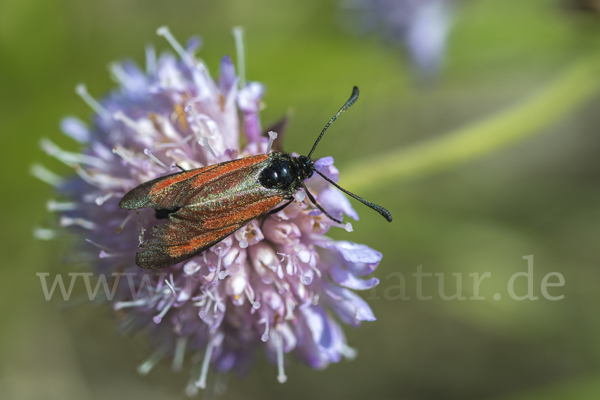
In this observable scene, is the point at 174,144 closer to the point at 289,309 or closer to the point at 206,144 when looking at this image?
the point at 206,144

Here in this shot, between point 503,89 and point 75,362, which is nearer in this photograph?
point 75,362

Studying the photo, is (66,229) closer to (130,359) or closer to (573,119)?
(130,359)

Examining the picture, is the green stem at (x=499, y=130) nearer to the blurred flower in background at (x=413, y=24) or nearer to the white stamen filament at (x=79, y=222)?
the blurred flower in background at (x=413, y=24)

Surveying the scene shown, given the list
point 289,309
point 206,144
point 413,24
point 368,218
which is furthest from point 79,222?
point 413,24

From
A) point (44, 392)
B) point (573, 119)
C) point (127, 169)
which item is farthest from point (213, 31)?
point (573, 119)

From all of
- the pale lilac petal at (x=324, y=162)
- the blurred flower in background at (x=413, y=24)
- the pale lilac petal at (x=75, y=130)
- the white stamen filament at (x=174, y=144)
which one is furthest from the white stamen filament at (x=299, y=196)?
the blurred flower in background at (x=413, y=24)

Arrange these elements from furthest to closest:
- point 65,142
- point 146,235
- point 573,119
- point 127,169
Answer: point 573,119, point 65,142, point 127,169, point 146,235
